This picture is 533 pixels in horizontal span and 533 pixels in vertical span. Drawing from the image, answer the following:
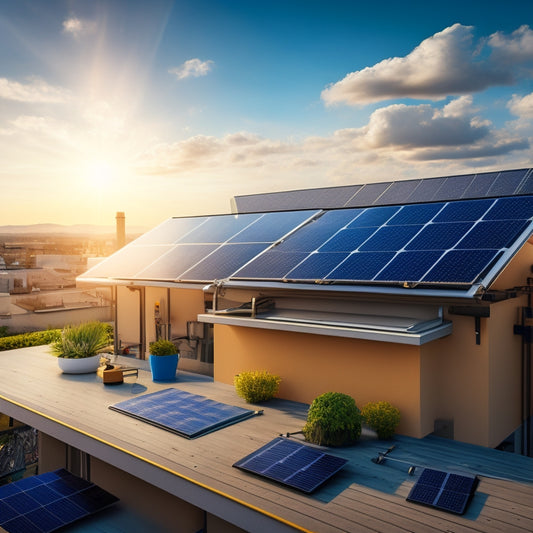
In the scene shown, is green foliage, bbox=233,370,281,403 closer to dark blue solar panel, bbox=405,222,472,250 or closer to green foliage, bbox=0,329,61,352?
dark blue solar panel, bbox=405,222,472,250

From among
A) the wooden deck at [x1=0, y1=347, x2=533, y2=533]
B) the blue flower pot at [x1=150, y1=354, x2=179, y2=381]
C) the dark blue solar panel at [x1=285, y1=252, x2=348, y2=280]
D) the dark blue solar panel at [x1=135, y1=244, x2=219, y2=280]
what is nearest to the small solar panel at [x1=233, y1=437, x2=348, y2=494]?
the wooden deck at [x1=0, y1=347, x2=533, y2=533]

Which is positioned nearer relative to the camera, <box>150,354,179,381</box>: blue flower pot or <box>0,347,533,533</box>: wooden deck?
<box>0,347,533,533</box>: wooden deck

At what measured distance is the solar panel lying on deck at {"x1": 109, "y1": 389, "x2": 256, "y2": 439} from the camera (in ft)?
29.3

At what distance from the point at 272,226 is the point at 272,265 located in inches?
136

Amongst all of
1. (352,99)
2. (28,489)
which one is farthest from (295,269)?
(352,99)

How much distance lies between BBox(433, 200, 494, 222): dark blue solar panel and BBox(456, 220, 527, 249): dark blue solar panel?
63 cm

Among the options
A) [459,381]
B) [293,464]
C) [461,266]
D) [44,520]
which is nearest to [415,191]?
[461,266]

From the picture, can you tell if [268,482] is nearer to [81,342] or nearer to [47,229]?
[81,342]

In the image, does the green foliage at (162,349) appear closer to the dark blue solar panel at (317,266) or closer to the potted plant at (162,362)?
the potted plant at (162,362)

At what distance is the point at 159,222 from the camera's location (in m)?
20.4

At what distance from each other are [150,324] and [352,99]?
29.9m

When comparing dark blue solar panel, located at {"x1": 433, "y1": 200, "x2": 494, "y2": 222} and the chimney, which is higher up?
the chimney

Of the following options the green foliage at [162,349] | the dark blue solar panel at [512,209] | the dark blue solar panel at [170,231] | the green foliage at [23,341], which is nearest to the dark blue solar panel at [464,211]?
the dark blue solar panel at [512,209]

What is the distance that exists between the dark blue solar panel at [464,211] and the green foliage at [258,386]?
530 cm
